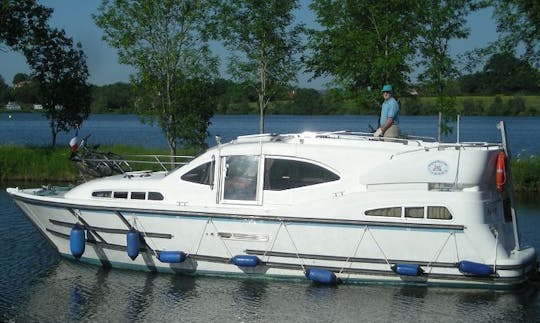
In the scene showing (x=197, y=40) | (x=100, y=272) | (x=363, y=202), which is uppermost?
(x=197, y=40)

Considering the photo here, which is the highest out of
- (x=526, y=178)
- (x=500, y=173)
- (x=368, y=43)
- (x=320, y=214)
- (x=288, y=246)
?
(x=368, y=43)

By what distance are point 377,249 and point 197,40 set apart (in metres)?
15.8

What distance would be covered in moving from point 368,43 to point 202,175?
12147 mm

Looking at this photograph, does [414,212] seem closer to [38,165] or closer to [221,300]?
[221,300]

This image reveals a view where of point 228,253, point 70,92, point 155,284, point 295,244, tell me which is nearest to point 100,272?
point 155,284

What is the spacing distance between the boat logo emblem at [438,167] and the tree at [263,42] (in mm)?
15230

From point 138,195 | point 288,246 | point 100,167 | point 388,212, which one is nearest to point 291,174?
point 288,246

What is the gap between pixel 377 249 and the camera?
1355cm

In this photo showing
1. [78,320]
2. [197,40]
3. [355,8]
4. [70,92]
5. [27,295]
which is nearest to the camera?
[78,320]

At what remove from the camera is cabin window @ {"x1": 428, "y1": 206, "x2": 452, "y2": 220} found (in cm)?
1329

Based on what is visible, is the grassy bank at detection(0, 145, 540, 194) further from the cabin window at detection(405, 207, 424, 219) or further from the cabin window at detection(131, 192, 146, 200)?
the cabin window at detection(405, 207, 424, 219)

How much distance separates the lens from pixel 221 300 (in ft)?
43.3

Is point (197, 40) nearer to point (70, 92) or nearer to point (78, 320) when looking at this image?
point (70, 92)

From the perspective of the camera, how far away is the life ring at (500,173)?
44.4 ft
